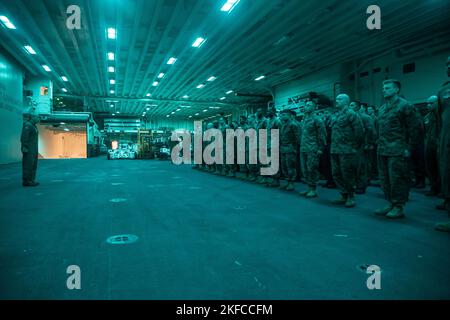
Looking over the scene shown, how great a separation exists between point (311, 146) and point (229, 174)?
205 inches

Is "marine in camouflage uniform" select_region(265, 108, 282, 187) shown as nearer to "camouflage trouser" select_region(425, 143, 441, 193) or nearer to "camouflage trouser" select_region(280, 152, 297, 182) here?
"camouflage trouser" select_region(280, 152, 297, 182)

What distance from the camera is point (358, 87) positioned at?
14805 mm

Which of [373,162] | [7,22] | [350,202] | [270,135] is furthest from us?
[7,22]

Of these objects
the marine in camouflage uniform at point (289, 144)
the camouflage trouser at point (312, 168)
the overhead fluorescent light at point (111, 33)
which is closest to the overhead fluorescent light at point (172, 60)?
the overhead fluorescent light at point (111, 33)

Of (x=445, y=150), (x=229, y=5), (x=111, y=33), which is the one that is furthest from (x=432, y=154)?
(x=111, y=33)

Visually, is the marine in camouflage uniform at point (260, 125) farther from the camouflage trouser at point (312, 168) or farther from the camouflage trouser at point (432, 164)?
the camouflage trouser at point (432, 164)

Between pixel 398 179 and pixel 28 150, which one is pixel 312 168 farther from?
pixel 28 150

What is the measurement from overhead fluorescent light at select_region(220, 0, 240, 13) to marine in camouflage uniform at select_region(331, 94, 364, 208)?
5120 mm

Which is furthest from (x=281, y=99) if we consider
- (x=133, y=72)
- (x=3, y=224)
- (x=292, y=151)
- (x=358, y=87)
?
(x=3, y=224)

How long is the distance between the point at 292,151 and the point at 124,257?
5.44 metres

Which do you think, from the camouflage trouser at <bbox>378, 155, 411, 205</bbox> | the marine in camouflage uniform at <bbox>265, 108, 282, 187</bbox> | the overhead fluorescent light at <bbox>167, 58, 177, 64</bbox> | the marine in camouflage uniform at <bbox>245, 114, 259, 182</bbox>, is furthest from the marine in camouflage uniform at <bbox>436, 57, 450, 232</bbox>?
the overhead fluorescent light at <bbox>167, 58, 177, 64</bbox>

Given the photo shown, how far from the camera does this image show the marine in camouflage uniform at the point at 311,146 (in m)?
6.47

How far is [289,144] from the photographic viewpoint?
24.7 ft
